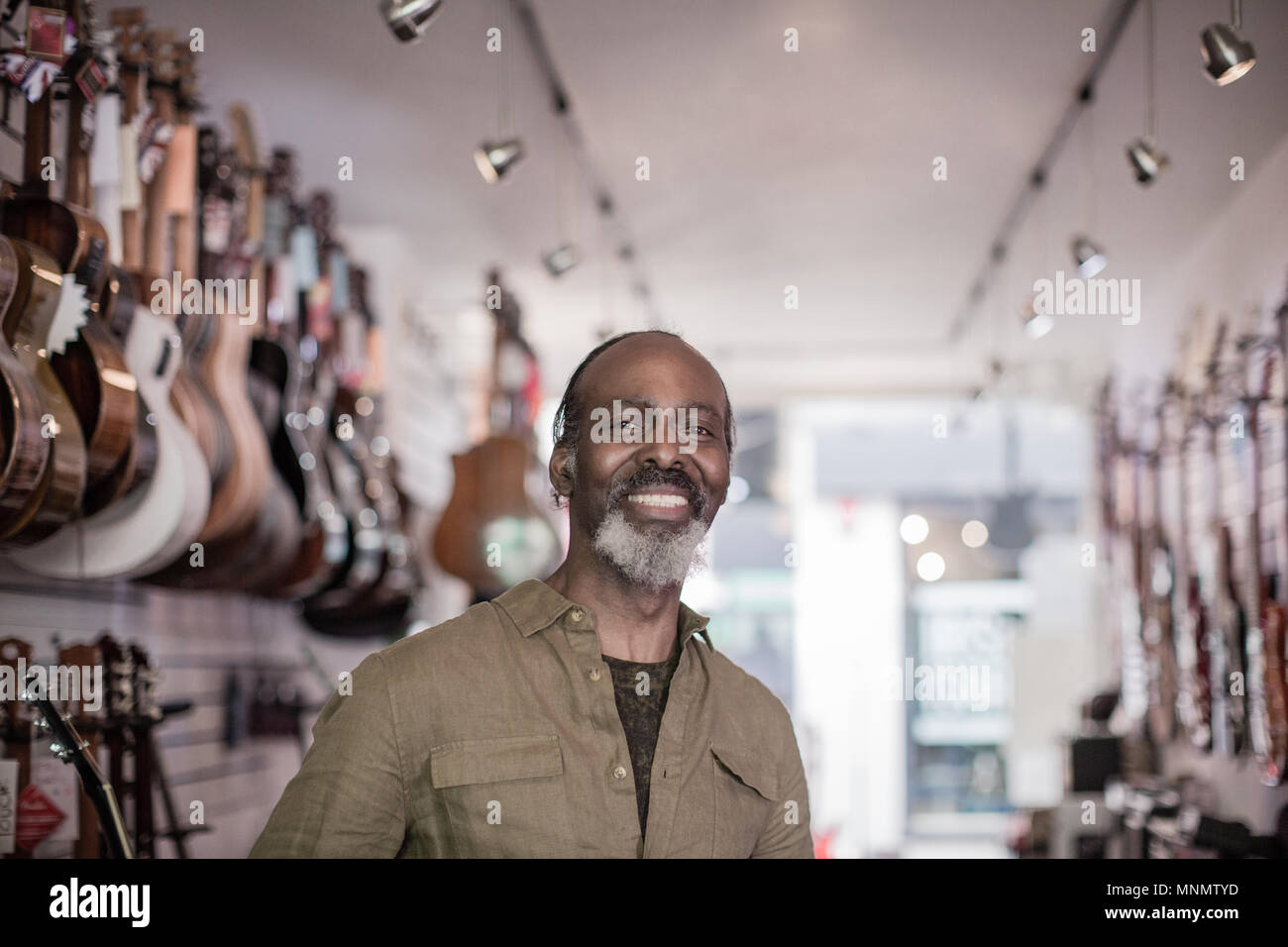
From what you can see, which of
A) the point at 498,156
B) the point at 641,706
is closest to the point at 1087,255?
the point at 498,156

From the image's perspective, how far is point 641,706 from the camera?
162 cm

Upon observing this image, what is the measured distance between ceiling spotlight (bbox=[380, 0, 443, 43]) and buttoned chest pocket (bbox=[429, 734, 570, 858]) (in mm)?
1818

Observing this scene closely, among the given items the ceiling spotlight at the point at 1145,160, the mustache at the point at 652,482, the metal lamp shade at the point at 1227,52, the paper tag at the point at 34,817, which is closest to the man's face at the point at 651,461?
the mustache at the point at 652,482

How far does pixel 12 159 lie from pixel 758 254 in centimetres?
356

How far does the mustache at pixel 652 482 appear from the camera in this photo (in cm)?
158

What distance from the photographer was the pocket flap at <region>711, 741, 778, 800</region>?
5.34 feet

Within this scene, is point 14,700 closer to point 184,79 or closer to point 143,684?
point 143,684

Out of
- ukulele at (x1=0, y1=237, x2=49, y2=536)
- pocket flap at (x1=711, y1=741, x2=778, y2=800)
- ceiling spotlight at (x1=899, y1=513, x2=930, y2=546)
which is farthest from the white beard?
ceiling spotlight at (x1=899, y1=513, x2=930, y2=546)

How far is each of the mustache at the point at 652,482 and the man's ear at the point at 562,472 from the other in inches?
4.4

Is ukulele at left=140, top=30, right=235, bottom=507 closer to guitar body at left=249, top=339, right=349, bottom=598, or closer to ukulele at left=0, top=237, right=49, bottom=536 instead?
guitar body at left=249, top=339, right=349, bottom=598

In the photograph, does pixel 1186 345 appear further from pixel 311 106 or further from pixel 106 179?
pixel 106 179
